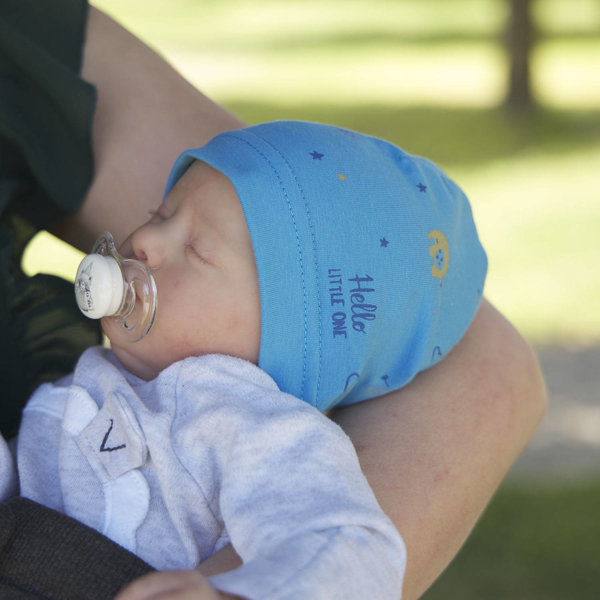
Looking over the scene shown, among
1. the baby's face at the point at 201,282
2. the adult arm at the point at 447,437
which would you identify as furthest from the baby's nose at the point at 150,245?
the adult arm at the point at 447,437

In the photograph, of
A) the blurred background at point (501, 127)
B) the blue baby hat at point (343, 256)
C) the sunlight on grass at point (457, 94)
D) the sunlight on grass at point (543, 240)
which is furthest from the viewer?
the sunlight on grass at point (457, 94)

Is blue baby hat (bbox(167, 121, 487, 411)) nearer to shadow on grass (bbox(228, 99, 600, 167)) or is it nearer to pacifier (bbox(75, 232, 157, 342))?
pacifier (bbox(75, 232, 157, 342))

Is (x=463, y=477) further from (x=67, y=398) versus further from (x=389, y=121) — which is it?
(x=389, y=121)

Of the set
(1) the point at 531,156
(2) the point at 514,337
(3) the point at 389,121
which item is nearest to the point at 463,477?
(2) the point at 514,337

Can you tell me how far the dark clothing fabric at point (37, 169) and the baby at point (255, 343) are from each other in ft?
0.48

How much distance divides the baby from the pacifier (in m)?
0.02

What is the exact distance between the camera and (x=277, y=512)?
3.62ft

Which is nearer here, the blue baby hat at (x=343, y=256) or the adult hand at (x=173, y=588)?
the adult hand at (x=173, y=588)

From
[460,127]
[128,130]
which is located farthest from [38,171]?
[460,127]

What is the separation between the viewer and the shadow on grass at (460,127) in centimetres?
788

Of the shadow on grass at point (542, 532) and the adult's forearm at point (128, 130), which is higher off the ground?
the adult's forearm at point (128, 130)

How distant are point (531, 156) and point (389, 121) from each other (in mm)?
1453

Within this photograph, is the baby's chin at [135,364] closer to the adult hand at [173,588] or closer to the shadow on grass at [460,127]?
the adult hand at [173,588]

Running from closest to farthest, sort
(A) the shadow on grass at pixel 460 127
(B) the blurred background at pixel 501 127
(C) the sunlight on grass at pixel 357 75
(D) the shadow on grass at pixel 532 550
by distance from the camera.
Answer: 1. (D) the shadow on grass at pixel 532 550
2. (B) the blurred background at pixel 501 127
3. (A) the shadow on grass at pixel 460 127
4. (C) the sunlight on grass at pixel 357 75
